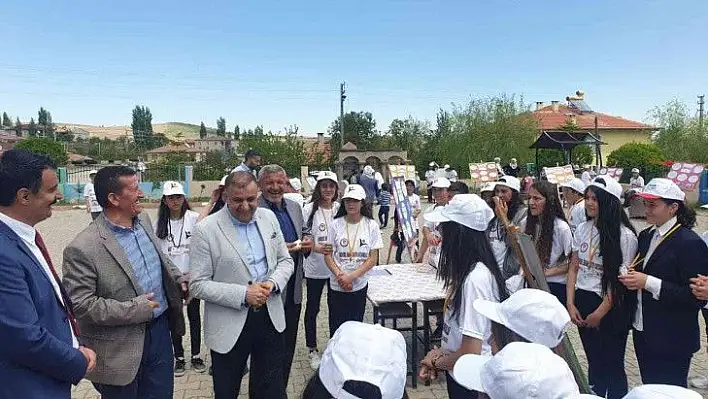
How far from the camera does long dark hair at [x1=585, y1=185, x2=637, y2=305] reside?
3.26 meters

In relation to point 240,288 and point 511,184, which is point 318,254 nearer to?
point 240,288

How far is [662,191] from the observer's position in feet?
9.92

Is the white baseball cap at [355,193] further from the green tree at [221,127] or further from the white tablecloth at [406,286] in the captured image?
the green tree at [221,127]

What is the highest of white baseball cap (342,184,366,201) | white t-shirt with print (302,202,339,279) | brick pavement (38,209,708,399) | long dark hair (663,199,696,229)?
white baseball cap (342,184,366,201)

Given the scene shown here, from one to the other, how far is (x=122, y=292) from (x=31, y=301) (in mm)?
659

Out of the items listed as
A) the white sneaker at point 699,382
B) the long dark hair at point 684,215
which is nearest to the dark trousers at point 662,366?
the long dark hair at point 684,215

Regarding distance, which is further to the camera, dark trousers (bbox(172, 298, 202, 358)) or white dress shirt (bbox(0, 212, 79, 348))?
dark trousers (bbox(172, 298, 202, 358))

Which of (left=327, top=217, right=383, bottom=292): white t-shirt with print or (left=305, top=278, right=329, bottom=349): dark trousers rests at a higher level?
(left=327, top=217, right=383, bottom=292): white t-shirt with print

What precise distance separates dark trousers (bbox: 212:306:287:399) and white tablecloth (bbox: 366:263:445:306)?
3.77 ft

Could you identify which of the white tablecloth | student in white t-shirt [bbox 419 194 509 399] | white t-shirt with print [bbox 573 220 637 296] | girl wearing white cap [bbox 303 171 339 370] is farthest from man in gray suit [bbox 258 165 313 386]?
white t-shirt with print [bbox 573 220 637 296]

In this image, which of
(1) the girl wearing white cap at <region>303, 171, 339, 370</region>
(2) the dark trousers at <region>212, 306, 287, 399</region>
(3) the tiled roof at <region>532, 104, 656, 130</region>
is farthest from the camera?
(3) the tiled roof at <region>532, 104, 656, 130</region>

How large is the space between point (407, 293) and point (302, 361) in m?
1.40

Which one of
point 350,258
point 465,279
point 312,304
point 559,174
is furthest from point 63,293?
point 559,174

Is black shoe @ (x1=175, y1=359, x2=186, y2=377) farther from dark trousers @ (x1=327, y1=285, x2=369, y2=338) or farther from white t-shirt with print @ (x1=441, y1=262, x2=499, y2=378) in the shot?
white t-shirt with print @ (x1=441, y1=262, x2=499, y2=378)
